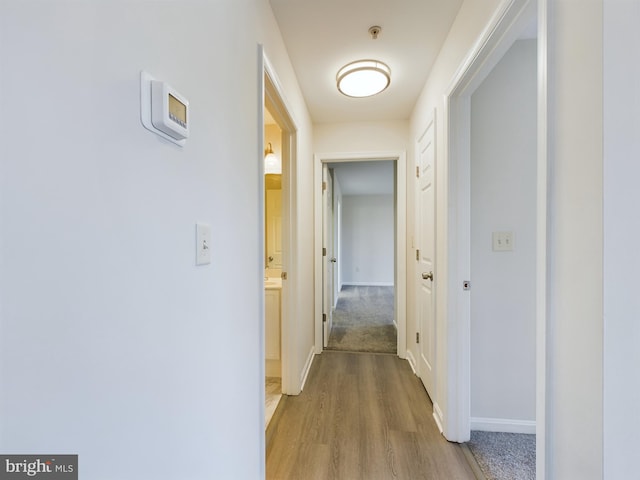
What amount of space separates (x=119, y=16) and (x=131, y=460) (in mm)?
857

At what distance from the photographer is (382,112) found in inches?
107

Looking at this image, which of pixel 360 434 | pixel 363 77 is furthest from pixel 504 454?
pixel 363 77

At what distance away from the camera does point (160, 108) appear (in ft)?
2.01

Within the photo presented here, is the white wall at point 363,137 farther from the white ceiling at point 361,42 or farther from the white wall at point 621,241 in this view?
the white wall at point 621,241

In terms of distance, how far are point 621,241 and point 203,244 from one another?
1.06 meters

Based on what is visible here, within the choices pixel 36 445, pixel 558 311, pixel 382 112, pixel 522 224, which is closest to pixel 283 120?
pixel 382 112

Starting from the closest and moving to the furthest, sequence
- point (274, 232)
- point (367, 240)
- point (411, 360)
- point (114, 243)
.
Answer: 1. point (114, 243)
2. point (411, 360)
3. point (274, 232)
4. point (367, 240)

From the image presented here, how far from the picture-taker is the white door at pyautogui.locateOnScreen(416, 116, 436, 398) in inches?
79.3

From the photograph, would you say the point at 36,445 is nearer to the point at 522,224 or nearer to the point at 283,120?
the point at 283,120

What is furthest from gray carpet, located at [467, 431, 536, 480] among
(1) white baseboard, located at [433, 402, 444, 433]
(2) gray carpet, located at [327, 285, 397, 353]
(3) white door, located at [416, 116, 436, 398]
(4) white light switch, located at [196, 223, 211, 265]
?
(4) white light switch, located at [196, 223, 211, 265]

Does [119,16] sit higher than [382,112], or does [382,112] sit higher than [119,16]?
[382,112]

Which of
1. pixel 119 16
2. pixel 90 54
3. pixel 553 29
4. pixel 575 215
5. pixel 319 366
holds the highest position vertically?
pixel 553 29

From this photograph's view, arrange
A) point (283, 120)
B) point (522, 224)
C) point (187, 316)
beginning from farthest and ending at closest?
point (283, 120)
point (522, 224)
point (187, 316)

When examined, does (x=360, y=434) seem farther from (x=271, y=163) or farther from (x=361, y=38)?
(x=361, y=38)
